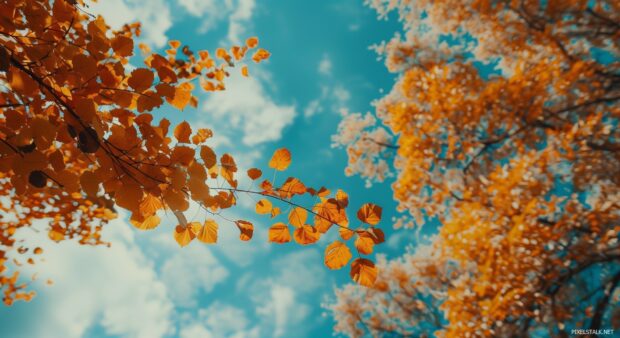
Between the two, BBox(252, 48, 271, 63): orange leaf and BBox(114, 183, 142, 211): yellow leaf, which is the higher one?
BBox(252, 48, 271, 63): orange leaf

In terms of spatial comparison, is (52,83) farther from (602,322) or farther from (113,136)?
(602,322)

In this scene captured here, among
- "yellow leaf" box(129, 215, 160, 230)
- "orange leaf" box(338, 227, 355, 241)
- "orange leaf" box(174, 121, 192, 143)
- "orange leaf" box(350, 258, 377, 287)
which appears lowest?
"orange leaf" box(350, 258, 377, 287)

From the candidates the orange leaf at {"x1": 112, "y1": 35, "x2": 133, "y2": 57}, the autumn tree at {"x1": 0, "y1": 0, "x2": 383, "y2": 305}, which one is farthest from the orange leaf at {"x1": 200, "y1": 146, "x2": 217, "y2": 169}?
the orange leaf at {"x1": 112, "y1": 35, "x2": 133, "y2": 57}

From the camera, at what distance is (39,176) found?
2.64 ft

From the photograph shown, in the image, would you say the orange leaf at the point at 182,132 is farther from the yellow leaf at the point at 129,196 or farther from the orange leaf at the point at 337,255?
the orange leaf at the point at 337,255

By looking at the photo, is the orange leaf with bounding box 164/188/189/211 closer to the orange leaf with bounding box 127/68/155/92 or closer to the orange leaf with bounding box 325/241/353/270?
the orange leaf with bounding box 127/68/155/92

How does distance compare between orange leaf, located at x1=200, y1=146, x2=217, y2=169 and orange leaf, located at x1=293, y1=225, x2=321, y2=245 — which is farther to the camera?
orange leaf, located at x1=293, y1=225, x2=321, y2=245

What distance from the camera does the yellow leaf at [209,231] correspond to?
1097 millimetres

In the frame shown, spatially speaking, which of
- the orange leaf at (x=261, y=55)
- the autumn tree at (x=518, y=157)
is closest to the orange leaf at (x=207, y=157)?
the orange leaf at (x=261, y=55)

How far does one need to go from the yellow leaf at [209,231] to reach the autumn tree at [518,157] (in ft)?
14.0

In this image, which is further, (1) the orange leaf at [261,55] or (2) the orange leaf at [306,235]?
(1) the orange leaf at [261,55]

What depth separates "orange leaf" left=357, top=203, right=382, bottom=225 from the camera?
1053mm

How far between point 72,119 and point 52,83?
0.23 m

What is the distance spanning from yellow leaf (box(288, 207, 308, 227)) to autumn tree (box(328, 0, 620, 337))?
13.3 feet
